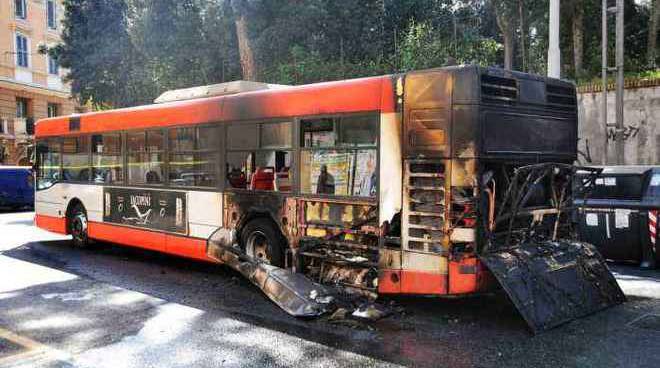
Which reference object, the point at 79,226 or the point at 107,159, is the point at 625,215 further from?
the point at 79,226

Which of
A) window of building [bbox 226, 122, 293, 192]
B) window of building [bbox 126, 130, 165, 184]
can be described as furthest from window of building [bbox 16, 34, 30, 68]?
window of building [bbox 226, 122, 293, 192]

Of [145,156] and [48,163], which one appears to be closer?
[145,156]

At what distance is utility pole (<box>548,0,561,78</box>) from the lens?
1252 centimetres

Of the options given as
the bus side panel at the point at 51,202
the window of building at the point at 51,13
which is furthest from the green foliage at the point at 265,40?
the window of building at the point at 51,13

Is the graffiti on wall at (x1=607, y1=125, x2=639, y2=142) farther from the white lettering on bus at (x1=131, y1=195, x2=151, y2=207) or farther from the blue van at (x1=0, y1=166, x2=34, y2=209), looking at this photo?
the blue van at (x1=0, y1=166, x2=34, y2=209)

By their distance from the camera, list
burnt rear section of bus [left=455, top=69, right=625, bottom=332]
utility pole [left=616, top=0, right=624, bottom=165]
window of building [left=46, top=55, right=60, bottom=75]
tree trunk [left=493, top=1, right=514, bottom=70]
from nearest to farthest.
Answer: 1. burnt rear section of bus [left=455, top=69, right=625, bottom=332]
2. utility pole [left=616, top=0, right=624, bottom=165]
3. tree trunk [left=493, top=1, right=514, bottom=70]
4. window of building [left=46, top=55, right=60, bottom=75]

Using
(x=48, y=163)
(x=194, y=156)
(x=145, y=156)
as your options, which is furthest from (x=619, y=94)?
(x=48, y=163)

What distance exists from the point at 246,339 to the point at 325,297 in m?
1.26

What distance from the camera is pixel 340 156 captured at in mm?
7234

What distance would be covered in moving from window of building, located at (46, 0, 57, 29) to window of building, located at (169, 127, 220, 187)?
116ft

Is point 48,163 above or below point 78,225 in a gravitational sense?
above

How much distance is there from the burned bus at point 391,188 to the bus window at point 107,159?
1479 mm

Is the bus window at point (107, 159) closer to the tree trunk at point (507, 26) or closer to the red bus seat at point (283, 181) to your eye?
the red bus seat at point (283, 181)

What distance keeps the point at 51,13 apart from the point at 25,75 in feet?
18.3
